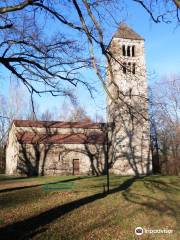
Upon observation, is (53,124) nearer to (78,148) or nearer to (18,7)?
(78,148)

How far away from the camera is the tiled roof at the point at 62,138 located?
4256 cm

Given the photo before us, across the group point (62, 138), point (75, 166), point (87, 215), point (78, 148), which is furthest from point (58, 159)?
point (87, 215)

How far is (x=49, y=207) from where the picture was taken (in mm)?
14625

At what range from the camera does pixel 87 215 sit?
508 inches

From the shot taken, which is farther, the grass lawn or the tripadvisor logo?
the tripadvisor logo

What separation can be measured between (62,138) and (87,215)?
103 ft

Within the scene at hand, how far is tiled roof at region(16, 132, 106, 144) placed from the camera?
42562 millimetres

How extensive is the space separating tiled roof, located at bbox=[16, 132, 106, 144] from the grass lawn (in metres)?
23.4

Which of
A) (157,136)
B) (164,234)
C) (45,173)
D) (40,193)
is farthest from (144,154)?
(164,234)

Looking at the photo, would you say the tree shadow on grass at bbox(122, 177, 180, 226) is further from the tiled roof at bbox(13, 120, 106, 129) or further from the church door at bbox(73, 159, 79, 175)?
the tiled roof at bbox(13, 120, 106, 129)

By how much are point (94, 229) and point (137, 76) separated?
507 cm

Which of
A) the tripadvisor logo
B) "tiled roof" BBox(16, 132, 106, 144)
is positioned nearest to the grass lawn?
the tripadvisor logo

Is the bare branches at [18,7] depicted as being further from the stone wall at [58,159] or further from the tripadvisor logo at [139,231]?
the stone wall at [58,159]

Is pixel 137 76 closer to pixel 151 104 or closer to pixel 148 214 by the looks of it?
pixel 151 104
